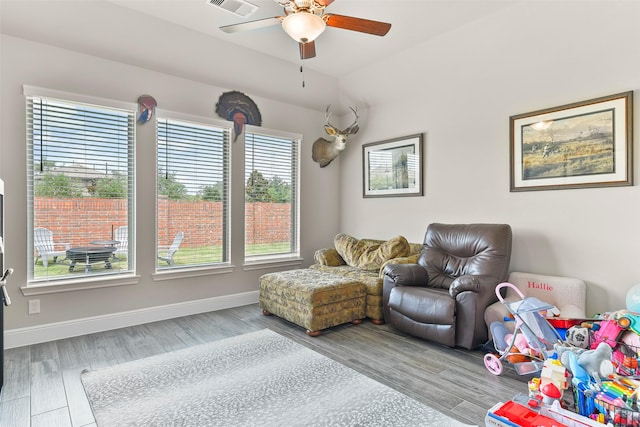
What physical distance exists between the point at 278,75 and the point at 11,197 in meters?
3.09

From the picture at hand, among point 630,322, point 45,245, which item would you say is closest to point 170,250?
point 45,245

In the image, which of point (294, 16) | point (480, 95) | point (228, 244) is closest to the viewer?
point (294, 16)

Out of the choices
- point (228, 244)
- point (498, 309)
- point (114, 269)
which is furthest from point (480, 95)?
point (114, 269)

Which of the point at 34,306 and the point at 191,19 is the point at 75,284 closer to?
the point at 34,306

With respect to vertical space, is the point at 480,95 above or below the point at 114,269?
above

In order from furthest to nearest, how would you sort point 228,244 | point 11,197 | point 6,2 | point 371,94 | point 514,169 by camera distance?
point 371,94 < point 228,244 < point 514,169 < point 11,197 < point 6,2

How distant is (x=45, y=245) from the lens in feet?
10.8

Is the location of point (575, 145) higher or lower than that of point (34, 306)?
higher

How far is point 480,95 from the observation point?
388 centimetres

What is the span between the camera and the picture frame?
4559 millimetres

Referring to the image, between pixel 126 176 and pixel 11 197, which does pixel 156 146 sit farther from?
pixel 11 197

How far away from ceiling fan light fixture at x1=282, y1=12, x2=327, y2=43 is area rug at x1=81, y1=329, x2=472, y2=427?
2417 mm

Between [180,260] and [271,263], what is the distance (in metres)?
1.22

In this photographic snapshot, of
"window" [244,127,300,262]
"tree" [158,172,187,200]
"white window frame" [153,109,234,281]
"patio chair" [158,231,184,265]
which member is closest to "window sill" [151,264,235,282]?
"white window frame" [153,109,234,281]
